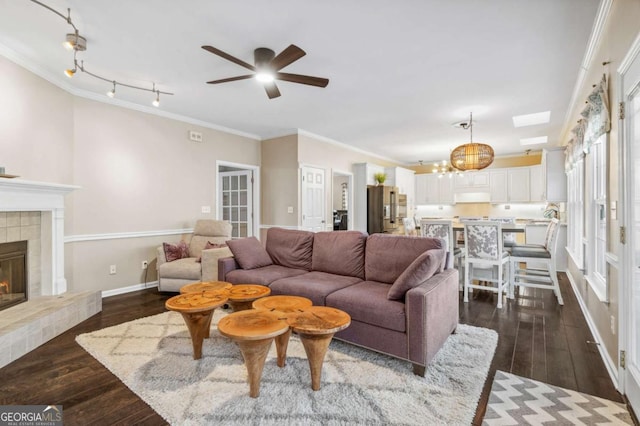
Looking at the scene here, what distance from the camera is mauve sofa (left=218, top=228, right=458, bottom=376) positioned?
220 cm

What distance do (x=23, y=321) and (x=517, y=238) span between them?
28.4 ft

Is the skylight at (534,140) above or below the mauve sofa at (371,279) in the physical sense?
above

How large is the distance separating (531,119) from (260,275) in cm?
512

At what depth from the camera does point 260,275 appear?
128 inches

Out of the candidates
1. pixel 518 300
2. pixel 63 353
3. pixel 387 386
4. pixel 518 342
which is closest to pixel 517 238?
pixel 518 300

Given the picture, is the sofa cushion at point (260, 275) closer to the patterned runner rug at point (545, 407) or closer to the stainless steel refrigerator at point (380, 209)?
the patterned runner rug at point (545, 407)

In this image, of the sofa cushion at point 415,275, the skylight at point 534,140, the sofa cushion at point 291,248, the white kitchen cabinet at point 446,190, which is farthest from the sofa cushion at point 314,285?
the white kitchen cabinet at point 446,190

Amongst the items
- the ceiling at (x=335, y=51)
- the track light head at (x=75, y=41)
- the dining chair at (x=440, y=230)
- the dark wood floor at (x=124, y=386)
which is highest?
the ceiling at (x=335, y=51)

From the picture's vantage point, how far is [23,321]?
8.51 feet

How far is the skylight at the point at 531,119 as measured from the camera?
15.9 ft

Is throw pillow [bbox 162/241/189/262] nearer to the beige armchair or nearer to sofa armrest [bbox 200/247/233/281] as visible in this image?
the beige armchair

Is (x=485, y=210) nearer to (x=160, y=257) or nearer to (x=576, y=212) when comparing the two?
(x=576, y=212)

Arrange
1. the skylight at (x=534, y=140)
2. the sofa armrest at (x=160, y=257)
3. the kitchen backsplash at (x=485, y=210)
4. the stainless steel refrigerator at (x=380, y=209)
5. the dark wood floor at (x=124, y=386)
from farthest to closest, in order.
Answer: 1. the kitchen backsplash at (x=485, y=210)
2. the stainless steel refrigerator at (x=380, y=209)
3. the skylight at (x=534, y=140)
4. the sofa armrest at (x=160, y=257)
5. the dark wood floor at (x=124, y=386)

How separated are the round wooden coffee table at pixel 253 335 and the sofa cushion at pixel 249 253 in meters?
1.54
